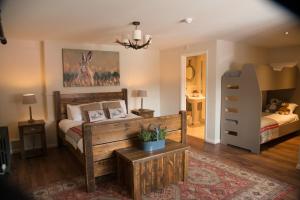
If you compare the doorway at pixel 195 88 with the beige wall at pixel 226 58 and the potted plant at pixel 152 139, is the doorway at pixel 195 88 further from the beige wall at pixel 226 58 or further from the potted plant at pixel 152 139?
the potted plant at pixel 152 139

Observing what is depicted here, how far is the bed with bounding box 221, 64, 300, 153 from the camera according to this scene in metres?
3.64

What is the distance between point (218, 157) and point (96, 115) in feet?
7.51

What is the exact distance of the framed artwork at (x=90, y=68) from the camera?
4.21 m

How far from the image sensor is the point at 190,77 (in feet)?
20.7

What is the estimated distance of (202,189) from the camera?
8.02ft

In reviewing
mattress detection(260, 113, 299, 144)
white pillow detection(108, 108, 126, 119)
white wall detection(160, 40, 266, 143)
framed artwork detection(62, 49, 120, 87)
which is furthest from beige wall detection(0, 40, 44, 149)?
mattress detection(260, 113, 299, 144)

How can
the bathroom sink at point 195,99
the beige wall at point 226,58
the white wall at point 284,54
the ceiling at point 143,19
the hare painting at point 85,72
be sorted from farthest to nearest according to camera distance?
the bathroom sink at point 195,99
the white wall at point 284,54
the hare painting at point 85,72
the beige wall at point 226,58
the ceiling at point 143,19

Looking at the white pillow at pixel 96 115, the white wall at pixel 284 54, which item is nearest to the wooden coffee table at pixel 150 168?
the white pillow at pixel 96 115

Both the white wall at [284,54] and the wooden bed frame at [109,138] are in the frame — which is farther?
the white wall at [284,54]

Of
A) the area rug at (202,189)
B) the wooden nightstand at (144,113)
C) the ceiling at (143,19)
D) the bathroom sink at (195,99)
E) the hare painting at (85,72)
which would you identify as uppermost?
the ceiling at (143,19)

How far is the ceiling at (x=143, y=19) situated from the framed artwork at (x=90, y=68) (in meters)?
0.53

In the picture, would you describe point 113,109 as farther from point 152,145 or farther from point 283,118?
point 283,118

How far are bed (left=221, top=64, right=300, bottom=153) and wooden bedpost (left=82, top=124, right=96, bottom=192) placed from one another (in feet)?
9.17

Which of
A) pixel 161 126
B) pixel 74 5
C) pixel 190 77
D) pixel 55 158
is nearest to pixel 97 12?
pixel 74 5
